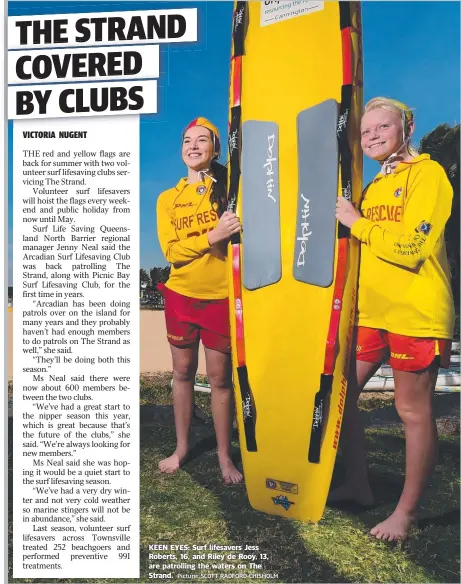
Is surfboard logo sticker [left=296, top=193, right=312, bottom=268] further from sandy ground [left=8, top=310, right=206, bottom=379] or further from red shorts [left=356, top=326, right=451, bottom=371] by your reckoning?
sandy ground [left=8, top=310, right=206, bottom=379]

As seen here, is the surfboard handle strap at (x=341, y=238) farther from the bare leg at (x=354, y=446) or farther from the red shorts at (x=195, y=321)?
the red shorts at (x=195, y=321)

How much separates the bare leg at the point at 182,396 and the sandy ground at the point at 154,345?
32mm

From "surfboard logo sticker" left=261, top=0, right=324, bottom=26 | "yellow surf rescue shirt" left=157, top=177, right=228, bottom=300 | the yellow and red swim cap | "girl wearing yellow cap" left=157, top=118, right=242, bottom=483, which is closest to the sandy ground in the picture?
"girl wearing yellow cap" left=157, top=118, right=242, bottom=483

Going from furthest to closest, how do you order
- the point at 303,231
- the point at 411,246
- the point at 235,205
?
1. the point at 235,205
2. the point at 303,231
3. the point at 411,246

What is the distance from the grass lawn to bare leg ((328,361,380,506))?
38 millimetres

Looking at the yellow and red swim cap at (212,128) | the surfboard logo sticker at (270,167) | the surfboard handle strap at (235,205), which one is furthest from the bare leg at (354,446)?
the yellow and red swim cap at (212,128)

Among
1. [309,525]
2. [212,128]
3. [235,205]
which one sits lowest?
[309,525]

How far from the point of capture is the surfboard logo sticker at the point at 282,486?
94.7 inches

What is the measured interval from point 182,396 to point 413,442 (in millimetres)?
1008

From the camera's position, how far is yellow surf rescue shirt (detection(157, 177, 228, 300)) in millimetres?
2527

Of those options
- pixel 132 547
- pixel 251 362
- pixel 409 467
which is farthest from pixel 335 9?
pixel 132 547

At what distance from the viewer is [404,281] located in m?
2.29

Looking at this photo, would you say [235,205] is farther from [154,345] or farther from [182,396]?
[182,396]

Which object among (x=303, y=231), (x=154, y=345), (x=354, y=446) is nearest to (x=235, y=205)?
(x=303, y=231)
